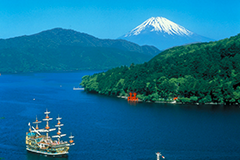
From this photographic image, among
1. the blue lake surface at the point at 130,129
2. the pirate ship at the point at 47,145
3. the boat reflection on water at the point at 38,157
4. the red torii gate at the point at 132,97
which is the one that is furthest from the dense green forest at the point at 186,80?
the boat reflection on water at the point at 38,157

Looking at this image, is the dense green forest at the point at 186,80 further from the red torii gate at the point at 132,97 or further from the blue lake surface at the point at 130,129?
the blue lake surface at the point at 130,129

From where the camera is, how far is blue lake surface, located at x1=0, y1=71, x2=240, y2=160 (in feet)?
132

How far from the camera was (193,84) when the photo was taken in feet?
239

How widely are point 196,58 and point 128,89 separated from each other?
1850cm

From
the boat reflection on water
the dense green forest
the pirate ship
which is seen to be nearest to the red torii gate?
the dense green forest

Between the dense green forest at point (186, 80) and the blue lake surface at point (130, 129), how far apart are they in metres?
4.57

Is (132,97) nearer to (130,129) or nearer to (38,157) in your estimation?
(130,129)

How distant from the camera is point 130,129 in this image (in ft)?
166

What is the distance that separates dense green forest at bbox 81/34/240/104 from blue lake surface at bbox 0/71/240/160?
4.57 metres

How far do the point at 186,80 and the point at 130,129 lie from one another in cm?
2908

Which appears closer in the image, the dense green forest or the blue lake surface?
the blue lake surface

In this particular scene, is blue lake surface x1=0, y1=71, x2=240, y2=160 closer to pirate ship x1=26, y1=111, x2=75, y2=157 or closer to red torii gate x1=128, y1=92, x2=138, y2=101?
pirate ship x1=26, y1=111, x2=75, y2=157

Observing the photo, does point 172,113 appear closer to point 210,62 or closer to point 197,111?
point 197,111

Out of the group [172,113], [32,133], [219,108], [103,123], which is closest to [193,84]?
[219,108]
